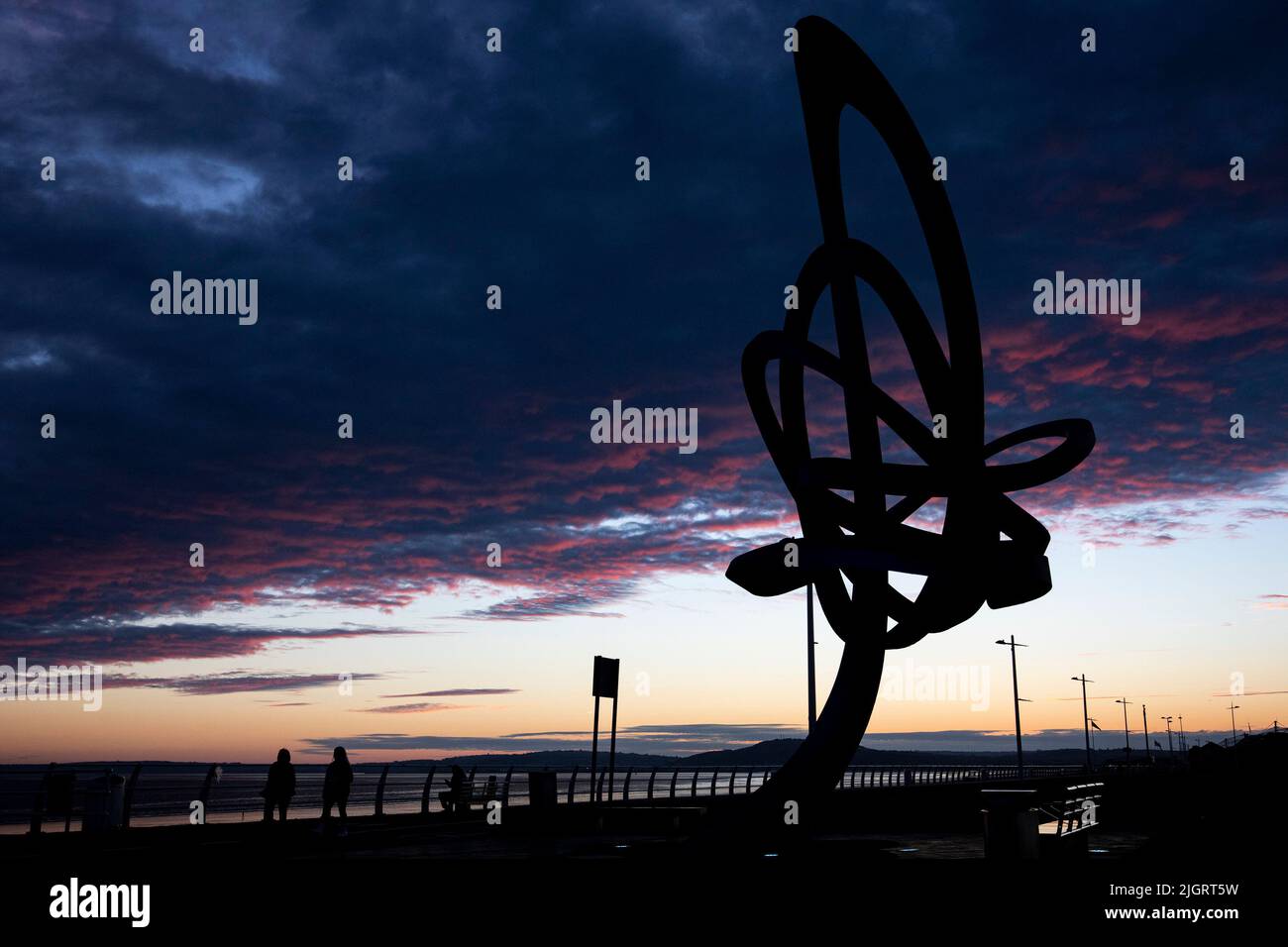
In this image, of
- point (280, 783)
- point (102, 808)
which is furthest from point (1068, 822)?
point (102, 808)

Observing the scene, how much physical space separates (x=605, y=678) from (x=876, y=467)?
8409 mm

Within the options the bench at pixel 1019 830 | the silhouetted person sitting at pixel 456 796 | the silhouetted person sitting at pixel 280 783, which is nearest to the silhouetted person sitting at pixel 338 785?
the silhouetted person sitting at pixel 280 783

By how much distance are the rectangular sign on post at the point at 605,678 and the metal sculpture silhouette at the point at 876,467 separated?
19.4 feet

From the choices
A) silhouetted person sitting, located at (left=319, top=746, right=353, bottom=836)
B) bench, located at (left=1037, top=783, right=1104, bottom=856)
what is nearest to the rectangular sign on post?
silhouetted person sitting, located at (left=319, top=746, right=353, bottom=836)

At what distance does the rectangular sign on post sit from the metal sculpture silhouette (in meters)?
5.93

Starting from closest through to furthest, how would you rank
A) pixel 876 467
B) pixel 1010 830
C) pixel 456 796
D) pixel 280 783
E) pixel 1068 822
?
pixel 1010 830, pixel 876 467, pixel 1068 822, pixel 280 783, pixel 456 796

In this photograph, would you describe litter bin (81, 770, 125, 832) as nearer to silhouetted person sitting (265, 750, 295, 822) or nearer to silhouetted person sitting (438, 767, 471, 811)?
silhouetted person sitting (265, 750, 295, 822)

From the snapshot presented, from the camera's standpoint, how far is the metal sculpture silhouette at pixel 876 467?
1574 centimetres

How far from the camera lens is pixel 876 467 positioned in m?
16.9

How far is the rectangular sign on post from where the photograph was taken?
2244cm

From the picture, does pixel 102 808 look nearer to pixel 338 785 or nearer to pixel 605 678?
pixel 338 785

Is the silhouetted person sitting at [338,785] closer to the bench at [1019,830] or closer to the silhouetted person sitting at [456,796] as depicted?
the silhouetted person sitting at [456,796]
